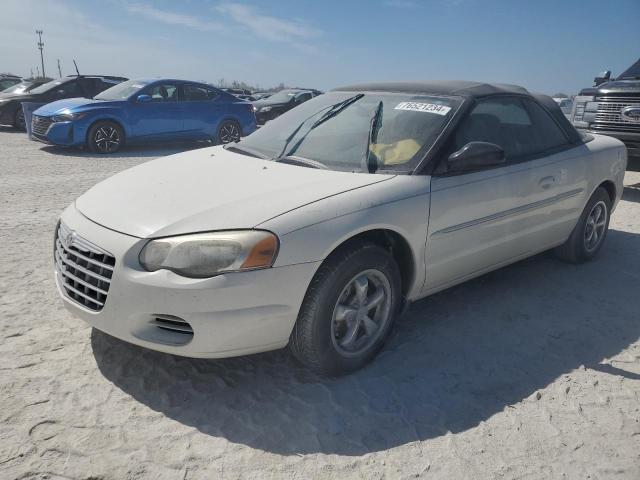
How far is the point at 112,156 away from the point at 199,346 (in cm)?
906

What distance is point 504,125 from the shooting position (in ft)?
12.7

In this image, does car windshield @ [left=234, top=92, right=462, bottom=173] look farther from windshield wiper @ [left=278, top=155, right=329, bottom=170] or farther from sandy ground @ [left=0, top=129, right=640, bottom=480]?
sandy ground @ [left=0, top=129, right=640, bottom=480]

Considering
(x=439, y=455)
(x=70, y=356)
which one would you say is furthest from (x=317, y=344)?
(x=70, y=356)

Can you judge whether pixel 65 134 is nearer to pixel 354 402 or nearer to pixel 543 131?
pixel 543 131

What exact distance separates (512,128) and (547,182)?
471mm

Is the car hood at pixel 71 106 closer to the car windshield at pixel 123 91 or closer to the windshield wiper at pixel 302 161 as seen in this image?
the car windshield at pixel 123 91

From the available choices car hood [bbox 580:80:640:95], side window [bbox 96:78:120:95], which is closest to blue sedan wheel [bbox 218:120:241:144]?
side window [bbox 96:78:120:95]

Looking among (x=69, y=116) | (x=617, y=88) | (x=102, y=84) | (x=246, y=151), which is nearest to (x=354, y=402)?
(x=246, y=151)

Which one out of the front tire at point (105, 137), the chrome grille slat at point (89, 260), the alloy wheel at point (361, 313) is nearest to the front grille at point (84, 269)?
the chrome grille slat at point (89, 260)

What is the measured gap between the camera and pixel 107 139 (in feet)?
35.3

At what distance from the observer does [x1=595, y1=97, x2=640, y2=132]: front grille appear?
7352 millimetres

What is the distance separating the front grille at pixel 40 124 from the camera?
1062 cm

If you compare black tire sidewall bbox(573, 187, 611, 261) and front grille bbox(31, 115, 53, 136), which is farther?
front grille bbox(31, 115, 53, 136)

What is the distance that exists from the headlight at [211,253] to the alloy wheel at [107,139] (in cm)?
909
